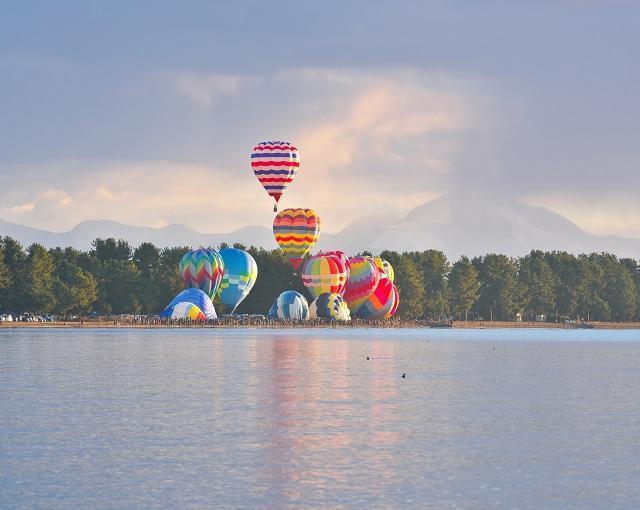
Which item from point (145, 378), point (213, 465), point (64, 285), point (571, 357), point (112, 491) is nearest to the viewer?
point (112, 491)

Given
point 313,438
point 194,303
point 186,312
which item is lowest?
point 313,438

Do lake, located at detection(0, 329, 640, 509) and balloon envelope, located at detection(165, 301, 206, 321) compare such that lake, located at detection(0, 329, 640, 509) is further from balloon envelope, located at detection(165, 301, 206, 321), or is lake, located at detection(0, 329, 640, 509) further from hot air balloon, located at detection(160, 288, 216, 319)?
balloon envelope, located at detection(165, 301, 206, 321)

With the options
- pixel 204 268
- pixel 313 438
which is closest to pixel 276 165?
pixel 204 268

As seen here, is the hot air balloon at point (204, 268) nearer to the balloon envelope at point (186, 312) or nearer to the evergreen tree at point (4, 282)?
the balloon envelope at point (186, 312)

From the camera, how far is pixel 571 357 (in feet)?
380

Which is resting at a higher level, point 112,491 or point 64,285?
point 64,285

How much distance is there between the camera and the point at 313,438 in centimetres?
4462

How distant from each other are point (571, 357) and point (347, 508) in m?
87.1

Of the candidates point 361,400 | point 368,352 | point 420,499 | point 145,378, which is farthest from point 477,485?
point 368,352

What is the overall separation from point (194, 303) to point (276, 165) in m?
24.3

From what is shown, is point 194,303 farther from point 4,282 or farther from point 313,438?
point 313,438

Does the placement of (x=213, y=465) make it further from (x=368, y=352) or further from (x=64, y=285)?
(x=64, y=285)

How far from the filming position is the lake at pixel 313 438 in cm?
3384

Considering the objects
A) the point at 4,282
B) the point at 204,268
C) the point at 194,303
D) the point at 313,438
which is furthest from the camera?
the point at 204,268
